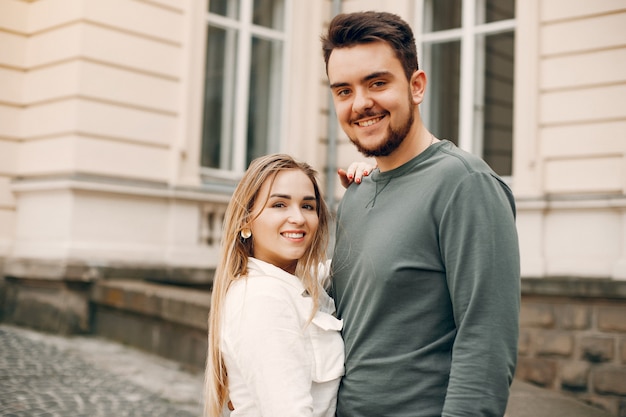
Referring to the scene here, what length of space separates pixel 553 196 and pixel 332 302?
4.85m

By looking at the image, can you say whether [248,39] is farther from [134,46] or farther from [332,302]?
[332,302]

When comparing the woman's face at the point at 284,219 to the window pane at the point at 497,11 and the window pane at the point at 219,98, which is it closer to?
the window pane at the point at 497,11

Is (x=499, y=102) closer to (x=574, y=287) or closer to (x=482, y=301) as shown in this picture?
(x=574, y=287)

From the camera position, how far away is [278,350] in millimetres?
2115

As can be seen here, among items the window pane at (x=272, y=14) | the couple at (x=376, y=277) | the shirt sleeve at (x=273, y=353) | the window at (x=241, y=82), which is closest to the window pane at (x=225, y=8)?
the window at (x=241, y=82)

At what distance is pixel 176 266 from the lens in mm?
8258

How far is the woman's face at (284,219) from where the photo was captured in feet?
8.02

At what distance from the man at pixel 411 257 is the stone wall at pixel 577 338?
4489mm

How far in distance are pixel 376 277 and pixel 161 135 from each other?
654cm

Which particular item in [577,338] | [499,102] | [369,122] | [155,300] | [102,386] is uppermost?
[499,102]

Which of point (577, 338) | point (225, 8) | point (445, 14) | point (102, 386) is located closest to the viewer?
point (102, 386)

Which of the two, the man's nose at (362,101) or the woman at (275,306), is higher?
the man's nose at (362,101)

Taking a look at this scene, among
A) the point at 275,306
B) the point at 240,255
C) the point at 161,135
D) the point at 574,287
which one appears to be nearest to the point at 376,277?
the point at 275,306

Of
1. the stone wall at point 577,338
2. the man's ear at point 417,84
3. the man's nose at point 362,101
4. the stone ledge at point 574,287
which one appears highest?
the man's ear at point 417,84
